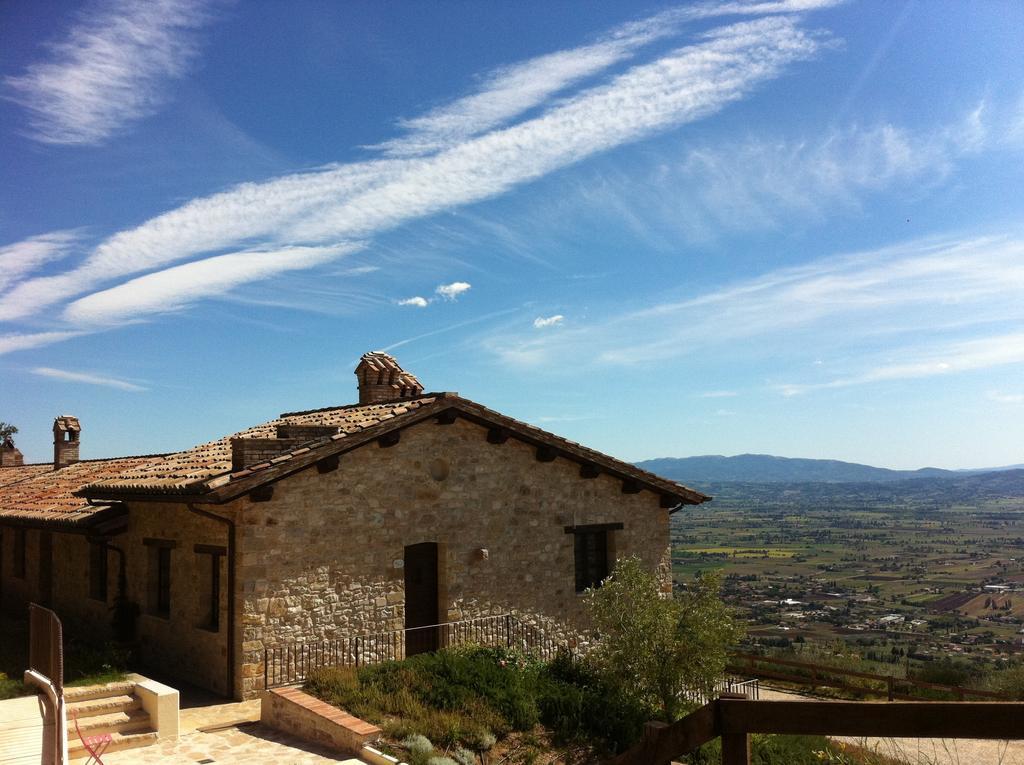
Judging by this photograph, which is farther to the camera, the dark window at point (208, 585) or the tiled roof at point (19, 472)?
the tiled roof at point (19, 472)

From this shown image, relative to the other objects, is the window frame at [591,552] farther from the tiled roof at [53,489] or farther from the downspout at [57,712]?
the tiled roof at [53,489]

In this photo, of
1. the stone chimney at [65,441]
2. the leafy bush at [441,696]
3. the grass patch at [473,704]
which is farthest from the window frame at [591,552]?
the stone chimney at [65,441]

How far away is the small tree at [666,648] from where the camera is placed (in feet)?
44.2

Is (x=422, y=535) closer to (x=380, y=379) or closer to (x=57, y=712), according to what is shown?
(x=380, y=379)

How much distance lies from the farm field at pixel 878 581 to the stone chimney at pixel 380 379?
9.20m

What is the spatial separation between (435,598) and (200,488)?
554 cm

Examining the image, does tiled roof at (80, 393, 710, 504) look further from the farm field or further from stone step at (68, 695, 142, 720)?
the farm field

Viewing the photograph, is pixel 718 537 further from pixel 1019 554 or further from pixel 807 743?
pixel 807 743

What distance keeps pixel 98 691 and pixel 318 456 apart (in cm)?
489

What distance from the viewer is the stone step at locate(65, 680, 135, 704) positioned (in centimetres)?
1123

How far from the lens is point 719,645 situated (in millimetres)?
13633

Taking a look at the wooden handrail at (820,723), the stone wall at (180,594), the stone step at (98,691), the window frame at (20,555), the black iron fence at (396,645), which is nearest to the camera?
the wooden handrail at (820,723)

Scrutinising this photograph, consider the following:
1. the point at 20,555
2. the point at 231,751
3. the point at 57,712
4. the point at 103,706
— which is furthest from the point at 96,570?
the point at 57,712

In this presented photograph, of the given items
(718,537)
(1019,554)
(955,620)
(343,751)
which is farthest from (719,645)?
(718,537)
